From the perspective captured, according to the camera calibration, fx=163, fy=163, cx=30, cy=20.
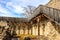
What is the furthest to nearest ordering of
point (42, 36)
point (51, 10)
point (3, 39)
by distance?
point (3, 39)
point (42, 36)
point (51, 10)

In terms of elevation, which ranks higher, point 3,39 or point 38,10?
point 38,10

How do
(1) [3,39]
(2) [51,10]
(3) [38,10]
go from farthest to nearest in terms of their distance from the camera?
1. (1) [3,39]
2. (3) [38,10]
3. (2) [51,10]

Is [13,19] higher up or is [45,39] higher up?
[13,19]

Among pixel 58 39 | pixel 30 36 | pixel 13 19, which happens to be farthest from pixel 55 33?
pixel 13 19

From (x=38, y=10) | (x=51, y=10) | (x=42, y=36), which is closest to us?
(x=51, y=10)

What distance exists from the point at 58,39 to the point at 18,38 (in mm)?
2000

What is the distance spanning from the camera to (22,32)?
682 centimetres

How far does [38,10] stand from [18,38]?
167 cm

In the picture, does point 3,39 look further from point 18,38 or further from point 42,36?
point 42,36

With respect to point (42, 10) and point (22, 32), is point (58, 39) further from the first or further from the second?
point (22, 32)

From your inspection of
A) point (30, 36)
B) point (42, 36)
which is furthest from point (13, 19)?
point (42, 36)

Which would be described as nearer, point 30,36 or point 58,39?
point 58,39

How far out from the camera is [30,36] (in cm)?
666

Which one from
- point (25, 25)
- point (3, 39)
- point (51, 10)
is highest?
point (51, 10)
